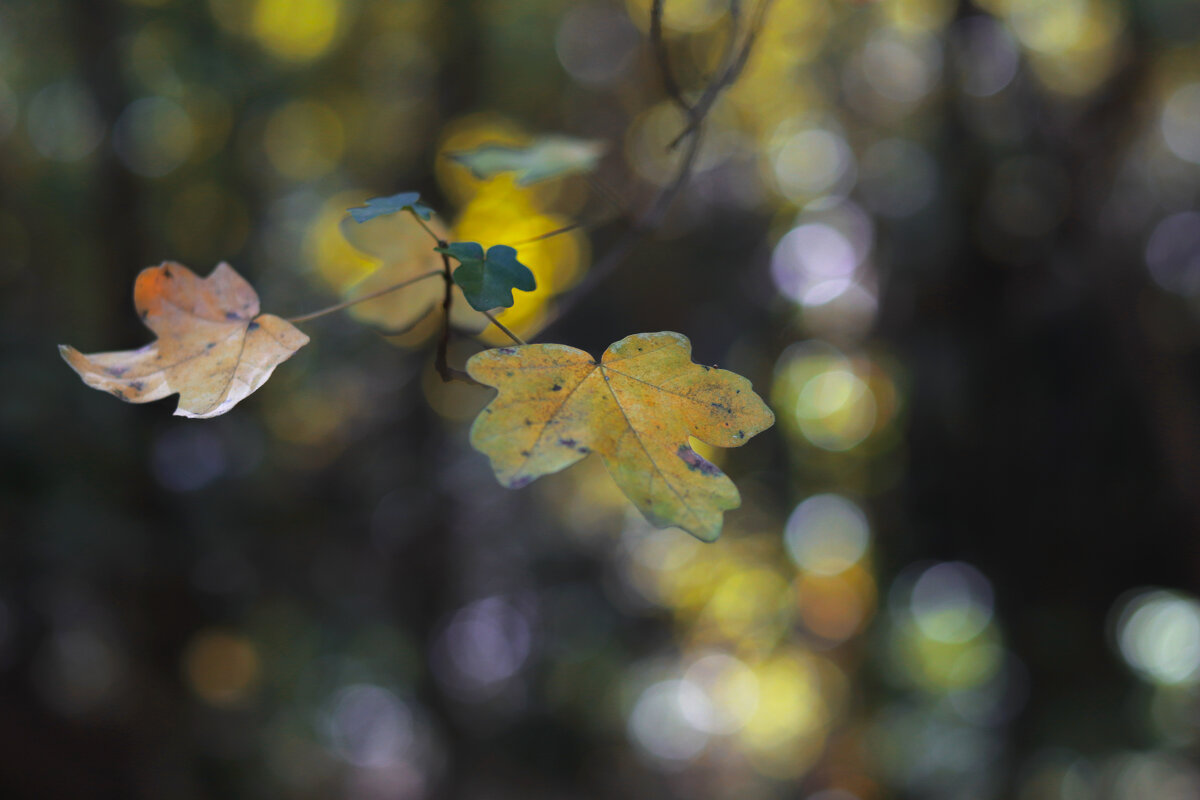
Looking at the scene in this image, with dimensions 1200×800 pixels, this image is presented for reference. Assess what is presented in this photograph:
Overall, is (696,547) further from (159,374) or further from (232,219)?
(159,374)

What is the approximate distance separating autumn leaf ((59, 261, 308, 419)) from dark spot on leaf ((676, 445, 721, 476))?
355mm

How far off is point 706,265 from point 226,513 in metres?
2.94

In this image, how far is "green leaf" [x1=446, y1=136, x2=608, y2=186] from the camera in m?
0.97

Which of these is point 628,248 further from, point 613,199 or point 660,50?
point 660,50

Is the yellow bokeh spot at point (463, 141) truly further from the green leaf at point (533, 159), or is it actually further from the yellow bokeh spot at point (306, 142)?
the green leaf at point (533, 159)

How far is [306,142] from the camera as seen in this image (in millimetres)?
4320

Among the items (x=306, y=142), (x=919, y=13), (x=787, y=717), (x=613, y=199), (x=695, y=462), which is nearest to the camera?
(x=695, y=462)

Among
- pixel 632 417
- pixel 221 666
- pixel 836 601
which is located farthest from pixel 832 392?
pixel 221 666

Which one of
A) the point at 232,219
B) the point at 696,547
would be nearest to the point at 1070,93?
the point at 696,547

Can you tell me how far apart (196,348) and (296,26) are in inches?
165

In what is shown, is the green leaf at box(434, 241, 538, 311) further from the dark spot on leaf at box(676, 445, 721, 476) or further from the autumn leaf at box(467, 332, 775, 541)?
the dark spot on leaf at box(676, 445, 721, 476)

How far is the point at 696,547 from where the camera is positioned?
4.30m

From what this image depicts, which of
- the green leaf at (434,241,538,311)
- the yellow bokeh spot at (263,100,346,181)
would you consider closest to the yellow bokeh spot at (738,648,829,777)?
the green leaf at (434,241,538,311)

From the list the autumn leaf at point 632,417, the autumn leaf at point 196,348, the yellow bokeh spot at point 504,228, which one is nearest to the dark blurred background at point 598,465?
the yellow bokeh spot at point 504,228
